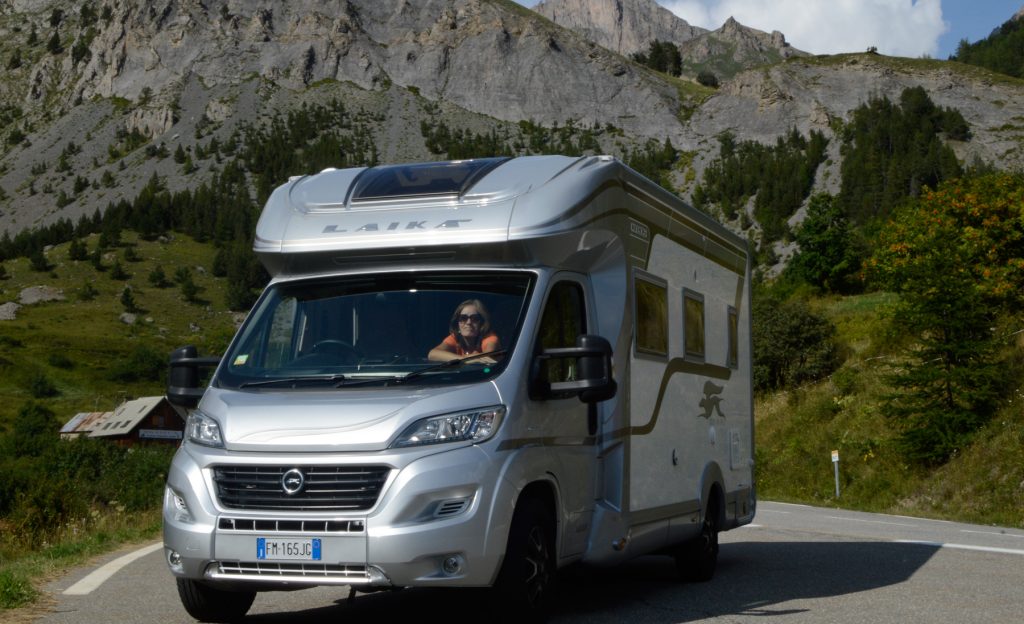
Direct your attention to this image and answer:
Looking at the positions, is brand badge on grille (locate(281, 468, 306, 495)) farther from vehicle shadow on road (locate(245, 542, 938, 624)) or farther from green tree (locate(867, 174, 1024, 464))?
green tree (locate(867, 174, 1024, 464))

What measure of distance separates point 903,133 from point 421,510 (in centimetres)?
16666

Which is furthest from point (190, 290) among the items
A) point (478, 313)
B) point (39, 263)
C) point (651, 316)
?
point (478, 313)

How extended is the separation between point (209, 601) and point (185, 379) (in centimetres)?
128

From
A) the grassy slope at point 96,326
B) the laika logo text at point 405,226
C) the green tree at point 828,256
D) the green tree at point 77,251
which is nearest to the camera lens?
the laika logo text at point 405,226

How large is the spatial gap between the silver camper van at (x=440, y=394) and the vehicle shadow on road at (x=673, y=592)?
1.57 feet

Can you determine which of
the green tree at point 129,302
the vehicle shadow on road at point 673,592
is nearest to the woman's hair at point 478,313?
the vehicle shadow on road at point 673,592

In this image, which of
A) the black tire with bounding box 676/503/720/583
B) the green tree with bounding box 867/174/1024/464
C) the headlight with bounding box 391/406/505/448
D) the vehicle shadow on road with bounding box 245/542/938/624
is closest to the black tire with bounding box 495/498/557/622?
the vehicle shadow on road with bounding box 245/542/938/624

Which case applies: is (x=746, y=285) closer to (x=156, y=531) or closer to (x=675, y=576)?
(x=675, y=576)

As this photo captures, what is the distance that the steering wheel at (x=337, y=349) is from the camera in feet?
23.2

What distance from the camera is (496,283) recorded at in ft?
23.9

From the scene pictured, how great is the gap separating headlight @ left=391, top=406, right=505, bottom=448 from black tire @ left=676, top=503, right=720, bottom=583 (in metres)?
4.09

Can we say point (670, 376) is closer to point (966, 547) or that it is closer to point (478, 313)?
point (478, 313)

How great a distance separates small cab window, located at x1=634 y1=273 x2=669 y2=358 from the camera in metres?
8.47

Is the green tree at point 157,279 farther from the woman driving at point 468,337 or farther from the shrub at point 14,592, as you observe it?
the woman driving at point 468,337
